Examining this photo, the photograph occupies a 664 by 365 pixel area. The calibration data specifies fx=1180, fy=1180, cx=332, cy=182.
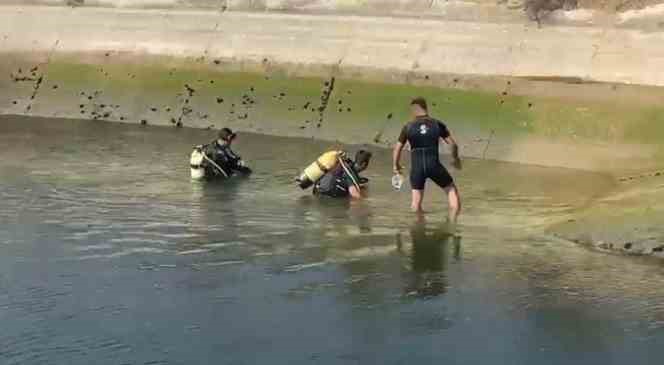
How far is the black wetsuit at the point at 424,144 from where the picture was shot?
14594mm

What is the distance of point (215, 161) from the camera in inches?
692

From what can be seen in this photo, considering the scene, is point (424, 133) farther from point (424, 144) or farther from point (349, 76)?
point (349, 76)

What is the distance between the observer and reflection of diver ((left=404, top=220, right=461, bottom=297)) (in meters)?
11.1

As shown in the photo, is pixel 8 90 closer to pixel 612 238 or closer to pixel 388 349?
pixel 612 238

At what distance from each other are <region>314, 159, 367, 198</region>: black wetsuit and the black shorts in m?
1.48

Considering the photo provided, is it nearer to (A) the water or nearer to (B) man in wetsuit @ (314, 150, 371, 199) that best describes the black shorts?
(A) the water

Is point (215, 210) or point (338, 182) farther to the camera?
point (338, 182)

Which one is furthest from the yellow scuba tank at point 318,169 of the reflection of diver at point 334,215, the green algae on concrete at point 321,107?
the green algae on concrete at point 321,107

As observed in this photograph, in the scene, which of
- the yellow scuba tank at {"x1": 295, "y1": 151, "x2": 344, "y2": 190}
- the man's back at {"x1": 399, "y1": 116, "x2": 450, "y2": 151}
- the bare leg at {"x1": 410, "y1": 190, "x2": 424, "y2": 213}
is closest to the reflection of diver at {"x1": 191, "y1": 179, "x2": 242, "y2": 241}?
the yellow scuba tank at {"x1": 295, "y1": 151, "x2": 344, "y2": 190}

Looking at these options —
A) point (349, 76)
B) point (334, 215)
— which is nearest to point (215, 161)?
point (334, 215)

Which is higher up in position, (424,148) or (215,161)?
(424,148)

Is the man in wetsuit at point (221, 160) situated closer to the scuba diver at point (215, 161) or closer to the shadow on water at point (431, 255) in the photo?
the scuba diver at point (215, 161)

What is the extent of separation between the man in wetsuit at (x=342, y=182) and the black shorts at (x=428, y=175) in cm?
142

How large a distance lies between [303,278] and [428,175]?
368 cm
